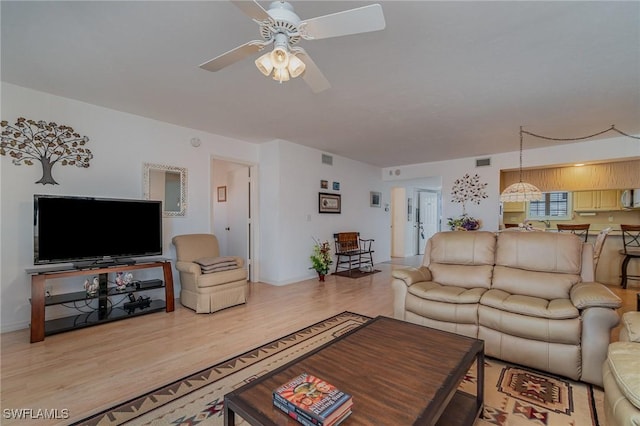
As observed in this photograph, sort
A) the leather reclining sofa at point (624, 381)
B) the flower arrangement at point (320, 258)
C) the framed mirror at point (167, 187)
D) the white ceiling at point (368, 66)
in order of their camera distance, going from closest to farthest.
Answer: the leather reclining sofa at point (624, 381)
the white ceiling at point (368, 66)
the framed mirror at point (167, 187)
the flower arrangement at point (320, 258)

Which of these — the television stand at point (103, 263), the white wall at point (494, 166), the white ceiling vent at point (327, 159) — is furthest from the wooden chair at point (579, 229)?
the television stand at point (103, 263)

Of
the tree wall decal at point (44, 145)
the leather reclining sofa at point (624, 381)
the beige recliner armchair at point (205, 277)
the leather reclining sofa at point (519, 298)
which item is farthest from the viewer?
the beige recliner armchair at point (205, 277)

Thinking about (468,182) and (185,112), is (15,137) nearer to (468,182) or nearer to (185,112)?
(185,112)

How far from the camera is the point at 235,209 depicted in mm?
5641

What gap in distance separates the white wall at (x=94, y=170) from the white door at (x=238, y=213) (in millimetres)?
816

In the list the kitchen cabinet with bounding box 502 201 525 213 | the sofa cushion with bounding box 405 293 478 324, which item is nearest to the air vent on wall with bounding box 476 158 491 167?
the kitchen cabinet with bounding box 502 201 525 213

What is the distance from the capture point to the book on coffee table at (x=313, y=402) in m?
1.04

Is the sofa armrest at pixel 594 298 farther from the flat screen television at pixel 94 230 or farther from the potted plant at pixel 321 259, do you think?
the flat screen television at pixel 94 230

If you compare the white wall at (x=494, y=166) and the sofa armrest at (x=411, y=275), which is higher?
the white wall at (x=494, y=166)

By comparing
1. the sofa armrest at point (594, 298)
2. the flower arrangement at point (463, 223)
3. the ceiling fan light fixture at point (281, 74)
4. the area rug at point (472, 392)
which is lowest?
the area rug at point (472, 392)

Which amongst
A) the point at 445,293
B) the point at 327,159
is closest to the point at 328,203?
the point at 327,159

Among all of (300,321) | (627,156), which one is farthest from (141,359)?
(627,156)

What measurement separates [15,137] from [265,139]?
300cm

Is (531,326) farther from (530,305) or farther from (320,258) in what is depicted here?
(320,258)
